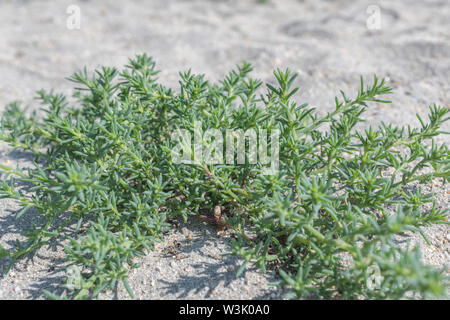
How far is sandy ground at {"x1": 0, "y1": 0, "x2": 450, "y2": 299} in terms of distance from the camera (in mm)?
2080

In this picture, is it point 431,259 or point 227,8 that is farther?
point 227,8

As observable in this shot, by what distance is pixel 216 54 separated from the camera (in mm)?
4250

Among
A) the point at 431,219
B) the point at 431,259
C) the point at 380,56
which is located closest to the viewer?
the point at 431,219

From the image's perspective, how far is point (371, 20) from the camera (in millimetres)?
4715

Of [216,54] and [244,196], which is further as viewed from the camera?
[216,54]

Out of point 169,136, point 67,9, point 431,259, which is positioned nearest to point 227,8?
point 67,9

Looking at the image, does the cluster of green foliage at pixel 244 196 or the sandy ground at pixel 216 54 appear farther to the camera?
the sandy ground at pixel 216 54

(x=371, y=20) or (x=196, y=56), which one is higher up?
(x=371, y=20)

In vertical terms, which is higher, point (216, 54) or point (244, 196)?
point (216, 54)

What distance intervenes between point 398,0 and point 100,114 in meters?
4.50

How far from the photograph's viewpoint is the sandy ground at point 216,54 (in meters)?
2.08

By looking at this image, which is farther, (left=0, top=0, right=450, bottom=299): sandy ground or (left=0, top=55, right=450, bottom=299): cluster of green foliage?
(left=0, top=0, right=450, bottom=299): sandy ground

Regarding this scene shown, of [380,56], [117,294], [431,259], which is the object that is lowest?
[117,294]

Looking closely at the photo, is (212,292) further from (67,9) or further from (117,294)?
(67,9)
